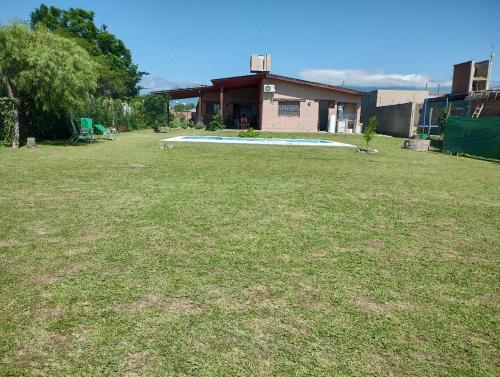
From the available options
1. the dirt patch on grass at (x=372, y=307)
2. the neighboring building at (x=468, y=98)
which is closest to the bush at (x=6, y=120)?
the dirt patch on grass at (x=372, y=307)

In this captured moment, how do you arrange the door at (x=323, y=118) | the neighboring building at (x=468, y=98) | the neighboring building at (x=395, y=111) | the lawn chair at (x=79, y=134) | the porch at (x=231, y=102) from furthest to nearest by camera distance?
the door at (x=323, y=118) < the porch at (x=231, y=102) < the neighboring building at (x=395, y=111) < the neighboring building at (x=468, y=98) < the lawn chair at (x=79, y=134)

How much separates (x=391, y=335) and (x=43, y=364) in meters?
2.14

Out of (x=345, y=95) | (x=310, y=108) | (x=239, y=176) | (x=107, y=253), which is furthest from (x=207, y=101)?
(x=107, y=253)

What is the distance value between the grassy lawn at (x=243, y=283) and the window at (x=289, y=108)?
68.7 ft

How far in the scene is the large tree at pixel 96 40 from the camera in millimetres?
39406

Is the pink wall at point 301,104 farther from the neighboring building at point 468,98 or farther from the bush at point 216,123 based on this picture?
the neighboring building at point 468,98

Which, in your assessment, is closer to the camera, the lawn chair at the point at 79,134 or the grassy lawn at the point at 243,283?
the grassy lawn at the point at 243,283

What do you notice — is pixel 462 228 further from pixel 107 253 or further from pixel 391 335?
pixel 107 253

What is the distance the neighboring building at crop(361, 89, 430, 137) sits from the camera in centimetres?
2620

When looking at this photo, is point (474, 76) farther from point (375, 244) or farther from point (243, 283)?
point (243, 283)

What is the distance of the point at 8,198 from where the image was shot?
5.47m

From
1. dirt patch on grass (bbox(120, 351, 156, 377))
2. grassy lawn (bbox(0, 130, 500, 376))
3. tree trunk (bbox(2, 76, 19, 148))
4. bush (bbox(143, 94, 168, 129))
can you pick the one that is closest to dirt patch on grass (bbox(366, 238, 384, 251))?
grassy lawn (bbox(0, 130, 500, 376))

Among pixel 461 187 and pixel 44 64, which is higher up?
pixel 44 64

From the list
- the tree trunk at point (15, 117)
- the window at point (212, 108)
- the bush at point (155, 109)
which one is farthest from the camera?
the window at point (212, 108)
